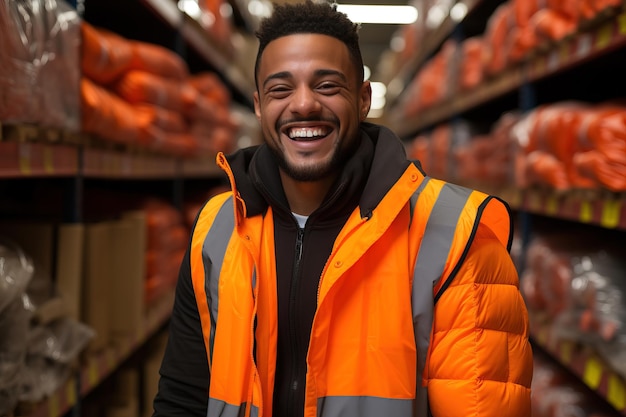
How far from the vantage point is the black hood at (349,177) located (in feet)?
4.73

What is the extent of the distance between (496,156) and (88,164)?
2216 millimetres

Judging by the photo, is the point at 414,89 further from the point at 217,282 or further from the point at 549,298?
the point at 217,282

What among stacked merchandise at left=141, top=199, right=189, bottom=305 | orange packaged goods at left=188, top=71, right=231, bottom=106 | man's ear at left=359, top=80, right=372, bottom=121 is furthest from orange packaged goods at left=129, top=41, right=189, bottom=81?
man's ear at left=359, top=80, right=372, bottom=121

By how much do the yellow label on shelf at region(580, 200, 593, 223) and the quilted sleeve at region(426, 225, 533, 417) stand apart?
1039mm

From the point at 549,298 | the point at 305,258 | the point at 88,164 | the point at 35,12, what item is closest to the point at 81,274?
the point at 88,164

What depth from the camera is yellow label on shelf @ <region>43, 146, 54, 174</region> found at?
6.48 ft

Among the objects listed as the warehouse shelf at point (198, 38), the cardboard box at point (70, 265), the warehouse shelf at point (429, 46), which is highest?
the warehouse shelf at point (429, 46)

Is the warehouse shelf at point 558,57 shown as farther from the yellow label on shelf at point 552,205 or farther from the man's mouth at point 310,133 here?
the man's mouth at point 310,133

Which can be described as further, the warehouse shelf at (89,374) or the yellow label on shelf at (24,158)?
the warehouse shelf at (89,374)

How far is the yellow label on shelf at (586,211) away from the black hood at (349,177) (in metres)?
1.07

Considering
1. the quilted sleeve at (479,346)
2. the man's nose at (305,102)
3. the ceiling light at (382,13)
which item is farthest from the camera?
the ceiling light at (382,13)

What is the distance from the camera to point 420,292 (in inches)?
55.3

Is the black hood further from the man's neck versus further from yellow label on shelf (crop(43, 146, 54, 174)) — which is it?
yellow label on shelf (crop(43, 146, 54, 174))

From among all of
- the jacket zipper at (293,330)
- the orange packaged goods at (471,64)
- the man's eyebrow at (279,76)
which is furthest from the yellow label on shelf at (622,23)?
the orange packaged goods at (471,64)
